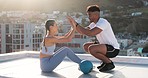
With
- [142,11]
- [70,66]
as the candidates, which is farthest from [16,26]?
[70,66]

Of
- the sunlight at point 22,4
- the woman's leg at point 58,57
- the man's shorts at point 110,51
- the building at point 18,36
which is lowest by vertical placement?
the building at point 18,36

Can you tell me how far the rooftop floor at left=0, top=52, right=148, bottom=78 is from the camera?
11.9 ft

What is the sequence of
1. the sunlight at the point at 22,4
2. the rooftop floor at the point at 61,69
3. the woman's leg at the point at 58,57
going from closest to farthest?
the rooftop floor at the point at 61,69, the woman's leg at the point at 58,57, the sunlight at the point at 22,4

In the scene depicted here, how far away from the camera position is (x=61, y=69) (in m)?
4.12

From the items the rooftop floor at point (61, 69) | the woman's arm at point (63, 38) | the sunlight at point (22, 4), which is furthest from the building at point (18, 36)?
the woman's arm at point (63, 38)

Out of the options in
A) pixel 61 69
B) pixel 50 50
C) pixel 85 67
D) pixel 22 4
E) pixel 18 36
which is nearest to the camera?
pixel 85 67

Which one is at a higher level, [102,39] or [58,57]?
[102,39]

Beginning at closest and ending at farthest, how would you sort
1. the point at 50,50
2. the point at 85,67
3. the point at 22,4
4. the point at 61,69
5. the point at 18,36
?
the point at 85,67
the point at 50,50
the point at 61,69
the point at 22,4
the point at 18,36

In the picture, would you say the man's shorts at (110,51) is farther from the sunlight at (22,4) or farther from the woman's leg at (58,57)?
the sunlight at (22,4)

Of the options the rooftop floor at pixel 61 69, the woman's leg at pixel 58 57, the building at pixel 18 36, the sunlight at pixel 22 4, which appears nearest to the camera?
the rooftop floor at pixel 61 69

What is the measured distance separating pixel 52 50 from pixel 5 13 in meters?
36.5

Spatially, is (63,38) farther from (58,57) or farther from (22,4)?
(22,4)

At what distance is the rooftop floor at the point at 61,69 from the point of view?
3.63 metres

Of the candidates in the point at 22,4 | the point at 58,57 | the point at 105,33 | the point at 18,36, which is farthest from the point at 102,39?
the point at 18,36
